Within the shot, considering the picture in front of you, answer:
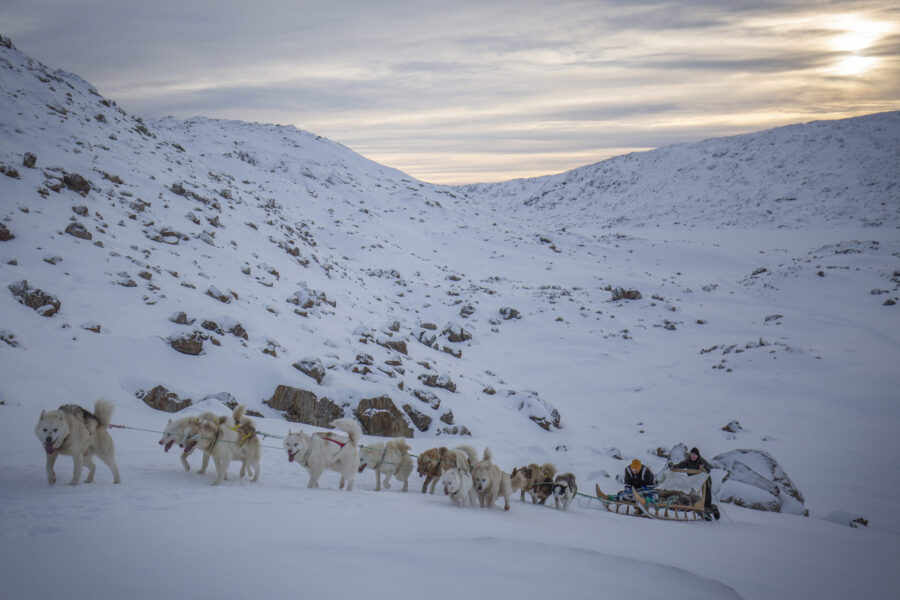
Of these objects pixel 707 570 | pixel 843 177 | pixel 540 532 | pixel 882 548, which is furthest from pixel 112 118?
pixel 843 177

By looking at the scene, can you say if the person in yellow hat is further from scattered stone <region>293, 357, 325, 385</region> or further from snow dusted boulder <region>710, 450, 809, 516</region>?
scattered stone <region>293, 357, 325, 385</region>

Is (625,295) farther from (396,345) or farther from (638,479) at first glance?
(638,479)

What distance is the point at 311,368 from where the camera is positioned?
13.3 m

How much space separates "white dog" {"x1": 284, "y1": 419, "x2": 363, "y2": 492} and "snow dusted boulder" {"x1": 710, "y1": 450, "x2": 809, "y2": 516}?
869cm

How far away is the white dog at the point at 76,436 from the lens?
19.8ft

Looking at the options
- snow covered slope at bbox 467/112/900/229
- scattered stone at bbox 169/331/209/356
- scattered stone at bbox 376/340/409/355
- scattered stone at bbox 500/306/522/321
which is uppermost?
snow covered slope at bbox 467/112/900/229

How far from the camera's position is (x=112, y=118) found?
27953 millimetres

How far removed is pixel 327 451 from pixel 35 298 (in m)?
9.24

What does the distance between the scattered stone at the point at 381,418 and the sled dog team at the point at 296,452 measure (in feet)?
11.6

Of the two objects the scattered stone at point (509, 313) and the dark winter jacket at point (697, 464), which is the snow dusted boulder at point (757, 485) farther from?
the scattered stone at point (509, 313)

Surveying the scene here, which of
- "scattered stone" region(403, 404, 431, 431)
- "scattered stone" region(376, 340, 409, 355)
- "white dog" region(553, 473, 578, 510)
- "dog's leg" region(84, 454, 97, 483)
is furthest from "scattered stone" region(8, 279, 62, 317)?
"white dog" region(553, 473, 578, 510)

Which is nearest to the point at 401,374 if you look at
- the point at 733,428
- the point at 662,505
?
the point at 662,505

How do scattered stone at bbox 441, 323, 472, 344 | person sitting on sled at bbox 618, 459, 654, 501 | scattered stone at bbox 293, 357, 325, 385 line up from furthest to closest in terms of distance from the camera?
scattered stone at bbox 441, 323, 472, 344 → scattered stone at bbox 293, 357, 325, 385 → person sitting on sled at bbox 618, 459, 654, 501

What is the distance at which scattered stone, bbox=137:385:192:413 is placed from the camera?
10648 mm
